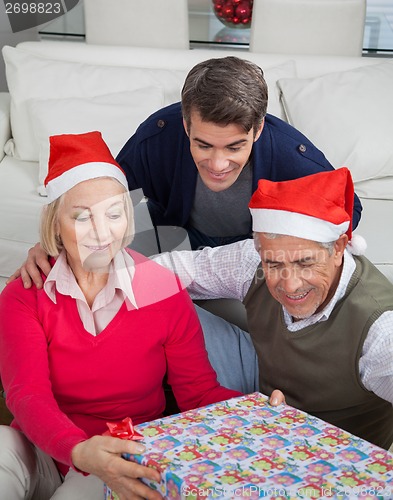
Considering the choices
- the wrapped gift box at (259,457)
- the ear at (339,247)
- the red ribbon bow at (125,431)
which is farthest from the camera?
the ear at (339,247)

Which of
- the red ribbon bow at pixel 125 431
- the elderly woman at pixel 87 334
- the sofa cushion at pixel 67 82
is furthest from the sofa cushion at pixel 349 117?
the red ribbon bow at pixel 125 431

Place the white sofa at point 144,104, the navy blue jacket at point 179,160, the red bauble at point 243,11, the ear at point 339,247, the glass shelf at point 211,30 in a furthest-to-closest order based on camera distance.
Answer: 1. the glass shelf at point 211,30
2. the red bauble at point 243,11
3. the white sofa at point 144,104
4. the navy blue jacket at point 179,160
5. the ear at point 339,247

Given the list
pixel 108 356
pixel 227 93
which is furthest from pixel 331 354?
pixel 227 93

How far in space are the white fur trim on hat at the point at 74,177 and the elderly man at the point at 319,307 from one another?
1.05ft

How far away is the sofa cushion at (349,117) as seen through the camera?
9.28 feet

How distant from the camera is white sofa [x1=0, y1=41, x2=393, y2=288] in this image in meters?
2.83

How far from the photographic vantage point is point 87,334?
1637 millimetres

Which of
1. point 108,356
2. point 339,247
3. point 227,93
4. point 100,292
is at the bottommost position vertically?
point 108,356

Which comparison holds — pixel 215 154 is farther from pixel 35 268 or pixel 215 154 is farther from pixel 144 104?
pixel 144 104

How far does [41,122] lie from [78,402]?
148 cm

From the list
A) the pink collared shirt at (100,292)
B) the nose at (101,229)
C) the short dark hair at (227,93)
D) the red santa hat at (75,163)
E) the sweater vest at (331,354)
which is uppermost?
the short dark hair at (227,93)

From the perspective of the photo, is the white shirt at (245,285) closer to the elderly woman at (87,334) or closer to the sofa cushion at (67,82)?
the elderly woman at (87,334)

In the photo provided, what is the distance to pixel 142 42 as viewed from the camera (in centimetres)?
337

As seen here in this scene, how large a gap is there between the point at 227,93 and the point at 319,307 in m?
0.51
